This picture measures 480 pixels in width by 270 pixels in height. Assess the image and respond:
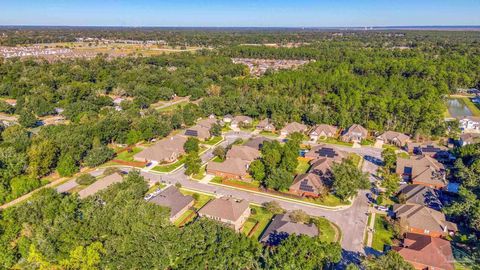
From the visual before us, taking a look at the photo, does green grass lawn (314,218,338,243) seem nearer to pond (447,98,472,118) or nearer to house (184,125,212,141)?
house (184,125,212,141)

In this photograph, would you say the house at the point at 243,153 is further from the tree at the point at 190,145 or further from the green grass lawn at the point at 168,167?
the green grass lawn at the point at 168,167

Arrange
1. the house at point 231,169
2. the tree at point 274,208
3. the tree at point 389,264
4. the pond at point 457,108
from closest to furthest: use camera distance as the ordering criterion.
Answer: the tree at point 389,264
the tree at point 274,208
the house at point 231,169
the pond at point 457,108

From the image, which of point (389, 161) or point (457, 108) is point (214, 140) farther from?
point (457, 108)

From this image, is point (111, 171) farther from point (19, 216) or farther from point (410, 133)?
point (410, 133)

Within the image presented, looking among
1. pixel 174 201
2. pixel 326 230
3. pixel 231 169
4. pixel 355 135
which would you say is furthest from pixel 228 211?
pixel 355 135

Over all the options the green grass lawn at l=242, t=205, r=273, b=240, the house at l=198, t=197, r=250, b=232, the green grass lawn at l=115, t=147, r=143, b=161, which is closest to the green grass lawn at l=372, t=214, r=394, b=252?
the green grass lawn at l=242, t=205, r=273, b=240

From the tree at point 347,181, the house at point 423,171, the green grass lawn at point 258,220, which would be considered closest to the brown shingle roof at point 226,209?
the green grass lawn at point 258,220
